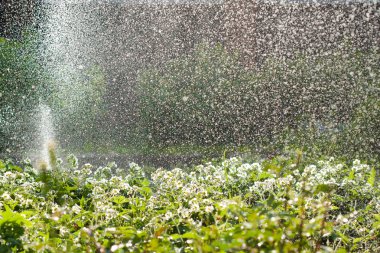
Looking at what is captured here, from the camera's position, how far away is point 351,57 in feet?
35.0

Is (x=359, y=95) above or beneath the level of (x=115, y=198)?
above

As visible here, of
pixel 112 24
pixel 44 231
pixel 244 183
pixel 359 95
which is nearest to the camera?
pixel 44 231

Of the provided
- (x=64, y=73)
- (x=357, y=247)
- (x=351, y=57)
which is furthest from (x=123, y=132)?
(x=357, y=247)

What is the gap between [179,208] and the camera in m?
3.36

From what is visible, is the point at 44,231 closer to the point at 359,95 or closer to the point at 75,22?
the point at 359,95

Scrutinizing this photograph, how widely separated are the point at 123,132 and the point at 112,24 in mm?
2783

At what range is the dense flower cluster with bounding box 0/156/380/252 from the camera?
8.90 ft

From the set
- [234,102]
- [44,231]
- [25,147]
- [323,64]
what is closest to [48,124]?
[25,147]

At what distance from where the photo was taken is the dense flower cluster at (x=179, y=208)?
2.71m

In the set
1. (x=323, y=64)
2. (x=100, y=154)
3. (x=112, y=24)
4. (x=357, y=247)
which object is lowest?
(x=357, y=247)

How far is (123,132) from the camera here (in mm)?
10359

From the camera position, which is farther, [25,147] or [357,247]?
[25,147]

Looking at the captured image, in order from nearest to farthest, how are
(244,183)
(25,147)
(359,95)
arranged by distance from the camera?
(244,183) < (25,147) < (359,95)

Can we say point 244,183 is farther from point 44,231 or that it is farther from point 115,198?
point 44,231
